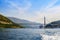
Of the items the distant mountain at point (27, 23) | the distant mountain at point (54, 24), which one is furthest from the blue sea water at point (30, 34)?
the distant mountain at point (27, 23)

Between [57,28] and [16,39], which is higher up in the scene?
[57,28]

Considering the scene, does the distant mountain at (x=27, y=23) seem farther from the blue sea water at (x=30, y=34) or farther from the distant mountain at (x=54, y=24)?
the blue sea water at (x=30, y=34)

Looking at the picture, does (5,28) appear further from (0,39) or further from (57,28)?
(57,28)

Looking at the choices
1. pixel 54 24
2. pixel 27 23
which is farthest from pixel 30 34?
pixel 54 24

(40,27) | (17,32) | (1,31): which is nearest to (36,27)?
(40,27)

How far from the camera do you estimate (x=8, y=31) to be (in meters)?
10.5

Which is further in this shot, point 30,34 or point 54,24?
point 30,34

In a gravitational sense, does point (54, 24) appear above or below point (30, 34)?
above

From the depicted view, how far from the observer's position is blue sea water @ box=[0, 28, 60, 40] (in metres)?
8.15

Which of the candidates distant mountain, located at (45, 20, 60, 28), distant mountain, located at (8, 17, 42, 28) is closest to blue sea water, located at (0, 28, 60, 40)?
distant mountain, located at (45, 20, 60, 28)

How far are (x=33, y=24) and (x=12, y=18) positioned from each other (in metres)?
1.44

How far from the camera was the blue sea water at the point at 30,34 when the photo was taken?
815 cm

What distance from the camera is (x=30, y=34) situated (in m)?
9.91

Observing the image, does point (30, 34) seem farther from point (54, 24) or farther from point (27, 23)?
point (54, 24)
